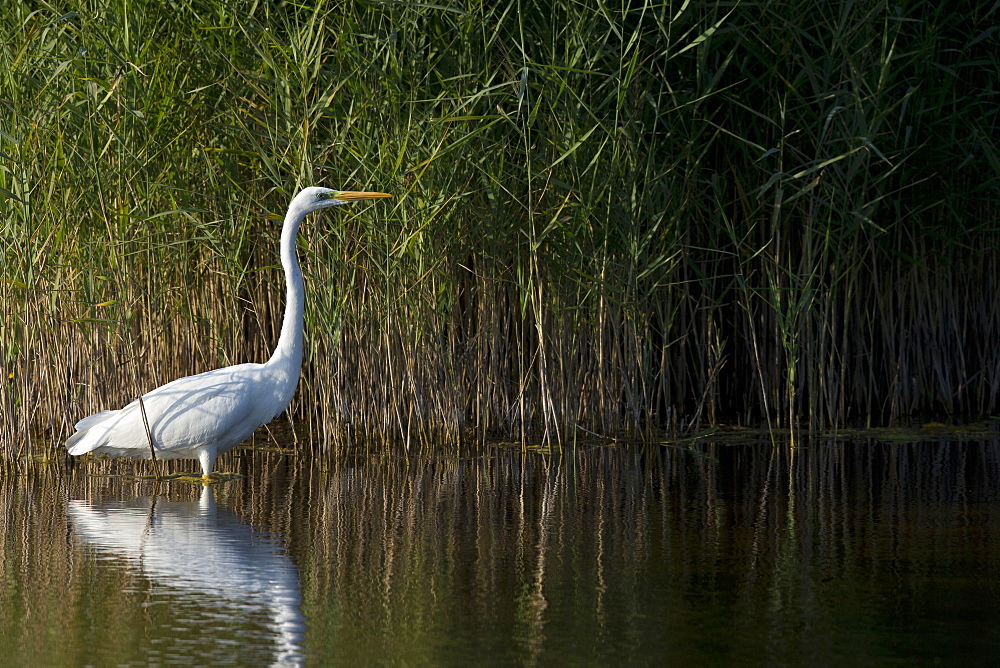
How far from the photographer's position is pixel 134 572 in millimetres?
4250

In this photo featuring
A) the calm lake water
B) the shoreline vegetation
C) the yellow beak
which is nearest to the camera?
the calm lake water

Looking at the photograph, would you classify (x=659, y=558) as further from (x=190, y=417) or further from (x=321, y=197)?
(x=321, y=197)

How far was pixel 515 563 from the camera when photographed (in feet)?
A: 14.3

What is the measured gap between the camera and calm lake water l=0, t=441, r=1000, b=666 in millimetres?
3373

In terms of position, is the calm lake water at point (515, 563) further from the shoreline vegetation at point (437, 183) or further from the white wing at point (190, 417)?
the shoreline vegetation at point (437, 183)

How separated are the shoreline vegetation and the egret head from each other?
33cm

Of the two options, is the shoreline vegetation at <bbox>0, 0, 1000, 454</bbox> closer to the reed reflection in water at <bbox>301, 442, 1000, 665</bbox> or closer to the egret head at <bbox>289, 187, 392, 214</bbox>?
the egret head at <bbox>289, 187, 392, 214</bbox>

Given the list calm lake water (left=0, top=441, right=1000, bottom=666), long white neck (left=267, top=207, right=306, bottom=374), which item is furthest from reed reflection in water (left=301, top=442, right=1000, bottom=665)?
long white neck (left=267, top=207, right=306, bottom=374)

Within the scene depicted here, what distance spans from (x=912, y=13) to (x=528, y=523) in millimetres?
4527

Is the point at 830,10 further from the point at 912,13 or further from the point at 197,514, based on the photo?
the point at 197,514

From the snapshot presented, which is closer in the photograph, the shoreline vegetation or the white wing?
the white wing

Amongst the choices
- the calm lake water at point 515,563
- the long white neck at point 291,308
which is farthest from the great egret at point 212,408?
the calm lake water at point 515,563

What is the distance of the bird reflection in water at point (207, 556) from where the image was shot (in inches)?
145

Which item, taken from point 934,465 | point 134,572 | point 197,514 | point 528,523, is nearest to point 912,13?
point 934,465
